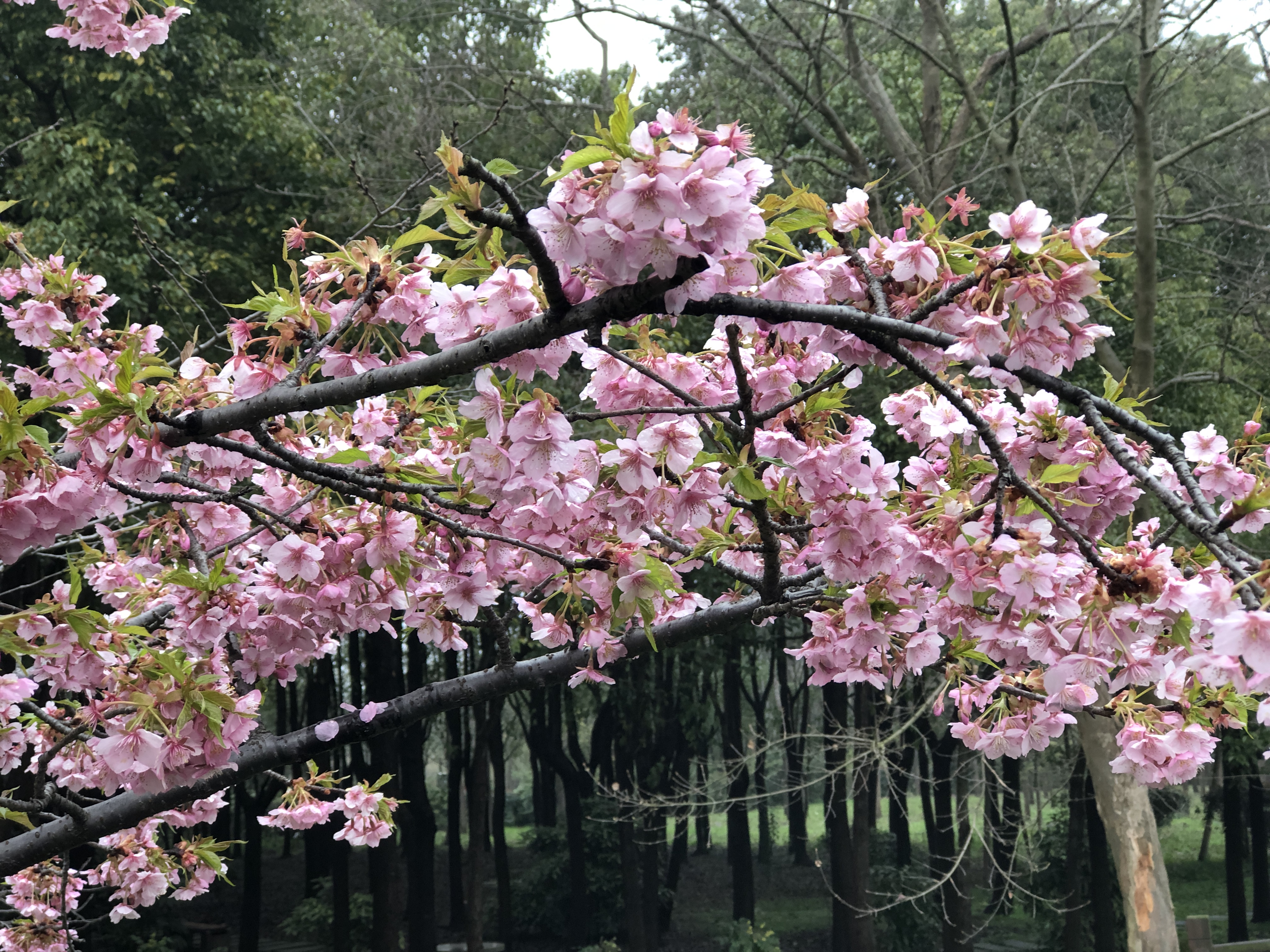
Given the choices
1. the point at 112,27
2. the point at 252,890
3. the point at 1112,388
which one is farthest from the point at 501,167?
the point at 252,890

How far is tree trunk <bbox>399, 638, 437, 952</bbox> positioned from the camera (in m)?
13.8

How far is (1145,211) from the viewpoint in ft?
25.1

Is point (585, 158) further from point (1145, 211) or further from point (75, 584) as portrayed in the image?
point (1145, 211)

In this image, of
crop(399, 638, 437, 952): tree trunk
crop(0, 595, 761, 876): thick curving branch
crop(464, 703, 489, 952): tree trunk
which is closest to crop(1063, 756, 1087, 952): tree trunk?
crop(464, 703, 489, 952): tree trunk

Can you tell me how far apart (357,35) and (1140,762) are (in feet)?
33.7

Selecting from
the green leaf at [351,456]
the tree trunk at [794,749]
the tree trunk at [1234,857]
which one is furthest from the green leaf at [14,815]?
the tree trunk at [1234,857]

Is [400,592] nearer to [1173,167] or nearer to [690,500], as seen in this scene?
[690,500]

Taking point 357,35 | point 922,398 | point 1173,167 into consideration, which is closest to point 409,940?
point 357,35

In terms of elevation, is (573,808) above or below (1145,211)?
below

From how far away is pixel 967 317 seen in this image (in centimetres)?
174

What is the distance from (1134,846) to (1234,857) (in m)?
11.0

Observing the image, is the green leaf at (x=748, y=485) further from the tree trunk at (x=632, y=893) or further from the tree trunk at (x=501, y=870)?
the tree trunk at (x=632, y=893)

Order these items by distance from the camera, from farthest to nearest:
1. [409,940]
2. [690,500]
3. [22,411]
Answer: [409,940], [690,500], [22,411]

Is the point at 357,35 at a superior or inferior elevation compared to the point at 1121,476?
superior
